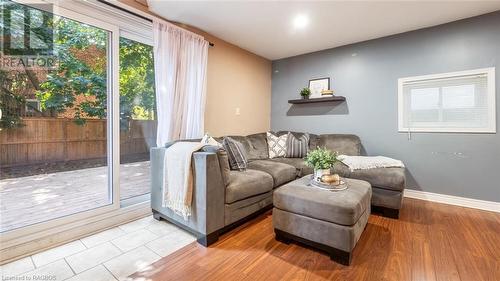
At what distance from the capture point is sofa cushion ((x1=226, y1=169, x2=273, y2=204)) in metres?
2.06

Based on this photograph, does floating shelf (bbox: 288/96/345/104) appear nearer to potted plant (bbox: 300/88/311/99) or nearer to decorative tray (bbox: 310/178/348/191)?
potted plant (bbox: 300/88/311/99)

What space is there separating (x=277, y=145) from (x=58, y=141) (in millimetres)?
2733

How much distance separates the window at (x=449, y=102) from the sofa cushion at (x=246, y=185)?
231cm

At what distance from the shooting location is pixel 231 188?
2.05 meters

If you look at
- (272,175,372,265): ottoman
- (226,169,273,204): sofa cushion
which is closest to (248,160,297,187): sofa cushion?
(226,169,273,204): sofa cushion

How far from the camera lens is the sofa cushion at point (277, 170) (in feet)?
8.75

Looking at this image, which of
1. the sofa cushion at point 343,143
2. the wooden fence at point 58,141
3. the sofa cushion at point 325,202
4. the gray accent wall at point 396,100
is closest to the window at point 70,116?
the wooden fence at point 58,141

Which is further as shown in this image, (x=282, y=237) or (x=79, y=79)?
(x=79, y=79)

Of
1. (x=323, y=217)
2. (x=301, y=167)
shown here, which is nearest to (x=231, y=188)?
(x=323, y=217)

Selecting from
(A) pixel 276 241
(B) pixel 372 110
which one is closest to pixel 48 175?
(A) pixel 276 241

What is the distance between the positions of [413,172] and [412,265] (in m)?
1.99

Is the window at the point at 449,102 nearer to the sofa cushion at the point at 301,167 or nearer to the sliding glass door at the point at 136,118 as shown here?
the sofa cushion at the point at 301,167

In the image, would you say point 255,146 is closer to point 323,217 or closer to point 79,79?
point 323,217

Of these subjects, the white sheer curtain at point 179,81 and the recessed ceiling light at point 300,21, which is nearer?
the white sheer curtain at point 179,81
